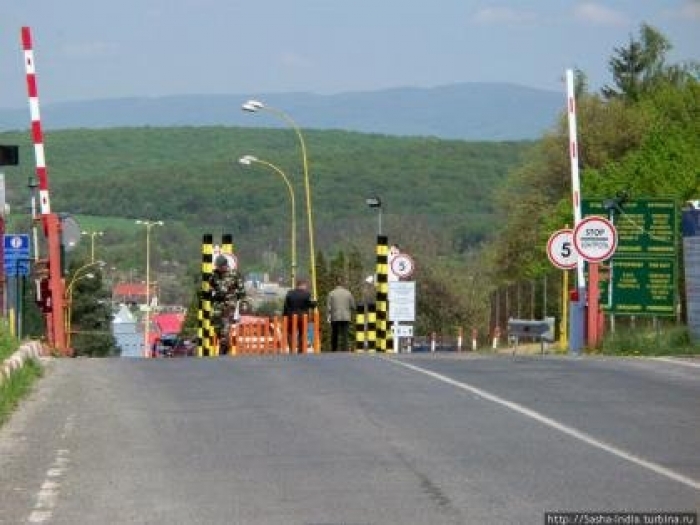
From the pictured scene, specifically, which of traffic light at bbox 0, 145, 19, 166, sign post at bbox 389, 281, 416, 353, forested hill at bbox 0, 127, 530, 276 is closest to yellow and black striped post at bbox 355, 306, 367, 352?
sign post at bbox 389, 281, 416, 353

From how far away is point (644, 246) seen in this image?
30.7 meters

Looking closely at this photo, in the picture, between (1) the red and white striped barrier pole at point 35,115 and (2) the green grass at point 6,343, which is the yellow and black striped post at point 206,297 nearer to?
(1) the red and white striped barrier pole at point 35,115

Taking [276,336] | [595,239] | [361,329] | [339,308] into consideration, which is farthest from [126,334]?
[595,239]

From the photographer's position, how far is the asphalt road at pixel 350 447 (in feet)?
35.7

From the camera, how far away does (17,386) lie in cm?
1920

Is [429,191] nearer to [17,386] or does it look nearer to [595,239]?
[595,239]

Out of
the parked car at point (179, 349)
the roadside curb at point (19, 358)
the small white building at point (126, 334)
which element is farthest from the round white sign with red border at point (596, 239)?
the small white building at point (126, 334)

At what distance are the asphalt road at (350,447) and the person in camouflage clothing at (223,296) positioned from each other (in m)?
15.4

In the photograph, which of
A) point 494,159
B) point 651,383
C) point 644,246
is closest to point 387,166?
point 494,159

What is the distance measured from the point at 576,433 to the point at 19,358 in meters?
8.88

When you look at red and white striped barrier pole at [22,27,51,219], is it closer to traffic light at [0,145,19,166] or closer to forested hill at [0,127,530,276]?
traffic light at [0,145,19,166]

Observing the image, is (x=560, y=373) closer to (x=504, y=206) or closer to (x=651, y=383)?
(x=651, y=383)

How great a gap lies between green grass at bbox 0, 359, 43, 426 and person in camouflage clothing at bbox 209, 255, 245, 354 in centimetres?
1464

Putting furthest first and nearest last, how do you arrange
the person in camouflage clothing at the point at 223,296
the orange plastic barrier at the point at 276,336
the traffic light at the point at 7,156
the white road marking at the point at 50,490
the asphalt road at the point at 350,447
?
the orange plastic barrier at the point at 276,336 → the person in camouflage clothing at the point at 223,296 → the traffic light at the point at 7,156 → the asphalt road at the point at 350,447 → the white road marking at the point at 50,490
